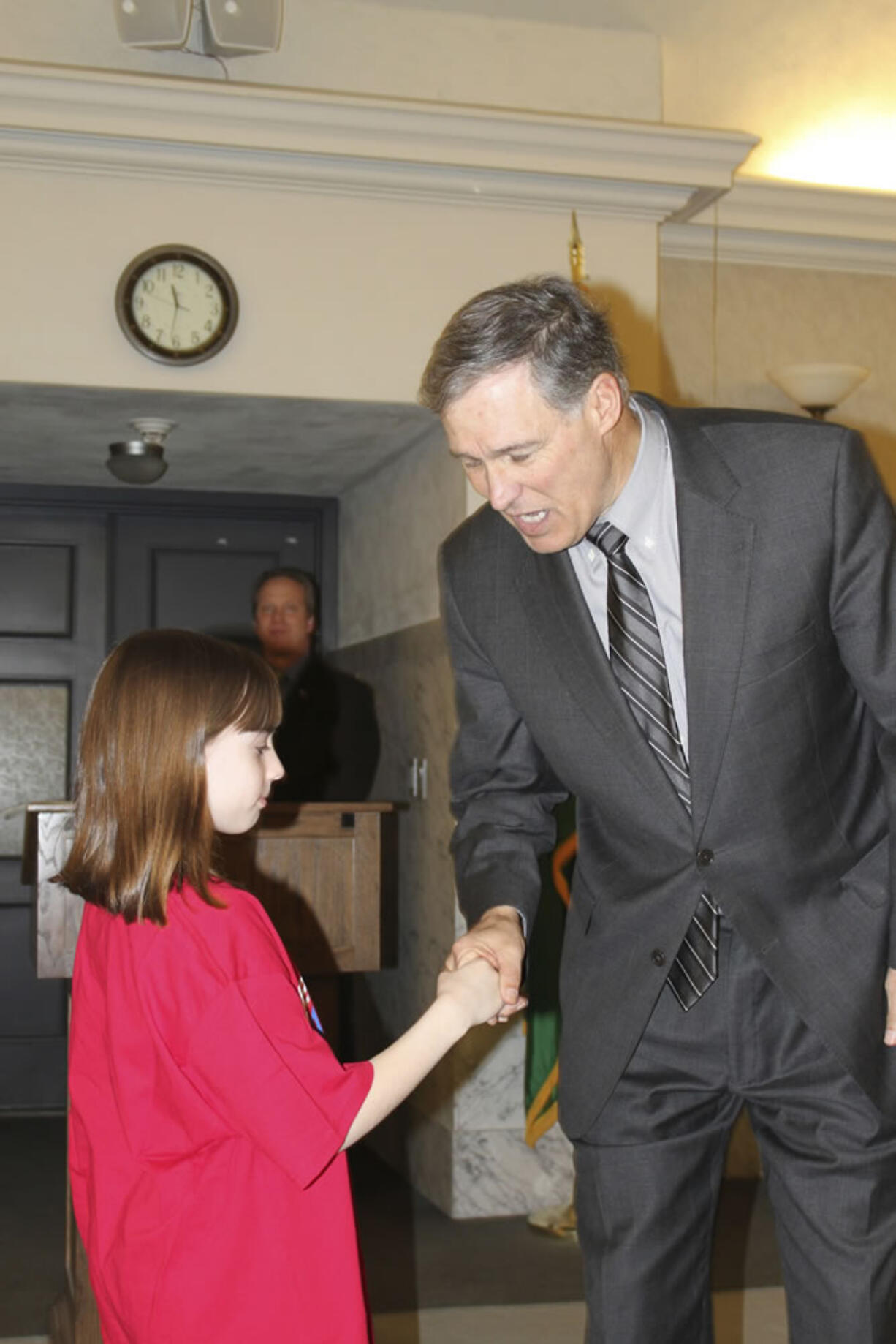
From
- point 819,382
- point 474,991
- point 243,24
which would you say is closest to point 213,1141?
point 474,991

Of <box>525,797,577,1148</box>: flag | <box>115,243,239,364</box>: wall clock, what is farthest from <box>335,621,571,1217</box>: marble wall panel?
<box>115,243,239,364</box>: wall clock

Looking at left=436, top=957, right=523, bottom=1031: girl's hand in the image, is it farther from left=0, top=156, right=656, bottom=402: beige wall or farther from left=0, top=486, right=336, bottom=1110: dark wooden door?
left=0, top=486, right=336, bottom=1110: dark wooden door

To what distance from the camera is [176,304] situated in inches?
145

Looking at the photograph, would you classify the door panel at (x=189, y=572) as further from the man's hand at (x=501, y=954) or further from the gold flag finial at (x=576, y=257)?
the man's hand at (x=501, y=954)

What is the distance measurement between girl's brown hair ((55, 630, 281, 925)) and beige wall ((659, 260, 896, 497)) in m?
3.12

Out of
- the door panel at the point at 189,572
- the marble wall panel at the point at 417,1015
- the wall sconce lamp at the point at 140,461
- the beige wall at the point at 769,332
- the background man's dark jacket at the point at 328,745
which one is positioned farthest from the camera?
the door panel at the point at 189,572

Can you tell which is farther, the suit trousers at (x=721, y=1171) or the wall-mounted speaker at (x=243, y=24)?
the wall-mounted speaker at (x=243, y=24)

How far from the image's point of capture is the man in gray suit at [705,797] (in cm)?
166

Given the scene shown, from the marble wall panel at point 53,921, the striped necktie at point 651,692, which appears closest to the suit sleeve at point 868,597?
the striped necktie at point 651,692

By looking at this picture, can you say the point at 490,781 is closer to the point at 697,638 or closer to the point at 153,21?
the point at 697,638

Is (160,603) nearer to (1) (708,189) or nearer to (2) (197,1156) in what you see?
(1) (708,189)

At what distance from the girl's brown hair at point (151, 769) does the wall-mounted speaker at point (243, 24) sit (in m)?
2.51

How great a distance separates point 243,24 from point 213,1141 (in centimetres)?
296

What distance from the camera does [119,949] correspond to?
1532mm
